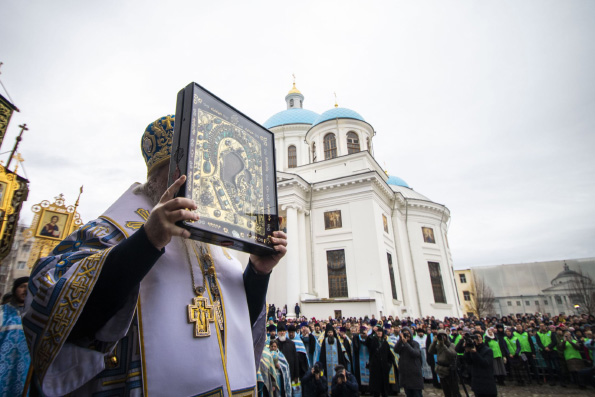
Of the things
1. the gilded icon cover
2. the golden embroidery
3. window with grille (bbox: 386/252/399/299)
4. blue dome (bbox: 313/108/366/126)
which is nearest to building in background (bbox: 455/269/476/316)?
window with grille (bbox: 386/252/399/299)

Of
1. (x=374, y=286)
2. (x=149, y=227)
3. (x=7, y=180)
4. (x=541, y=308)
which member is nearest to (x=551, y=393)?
(x=374, y=286)

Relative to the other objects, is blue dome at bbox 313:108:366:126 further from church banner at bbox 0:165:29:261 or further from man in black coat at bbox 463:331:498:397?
man in black coat at bbox 463:331:498:397

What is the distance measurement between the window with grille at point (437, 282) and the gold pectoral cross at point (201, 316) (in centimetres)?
2653

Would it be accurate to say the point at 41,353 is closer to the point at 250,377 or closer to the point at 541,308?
the point at 250,377

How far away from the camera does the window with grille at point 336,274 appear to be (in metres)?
20.2

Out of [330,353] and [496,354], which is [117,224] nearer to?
[330,353]

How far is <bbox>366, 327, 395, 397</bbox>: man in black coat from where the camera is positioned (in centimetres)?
783

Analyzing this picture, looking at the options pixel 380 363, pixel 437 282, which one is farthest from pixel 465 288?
pixel 380 363

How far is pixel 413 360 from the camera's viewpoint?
7156 mm

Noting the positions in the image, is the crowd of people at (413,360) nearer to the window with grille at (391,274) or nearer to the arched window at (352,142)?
the window with grille at (391,274)

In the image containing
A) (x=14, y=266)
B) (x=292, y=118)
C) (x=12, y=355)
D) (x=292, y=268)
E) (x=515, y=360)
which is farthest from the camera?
(x=292, y=118)

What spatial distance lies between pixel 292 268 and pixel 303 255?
1725 millimetres

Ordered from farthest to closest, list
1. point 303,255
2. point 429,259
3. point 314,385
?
point 429,259 → point 303,255 → point 314,385

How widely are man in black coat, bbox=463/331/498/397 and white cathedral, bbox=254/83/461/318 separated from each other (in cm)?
1132
